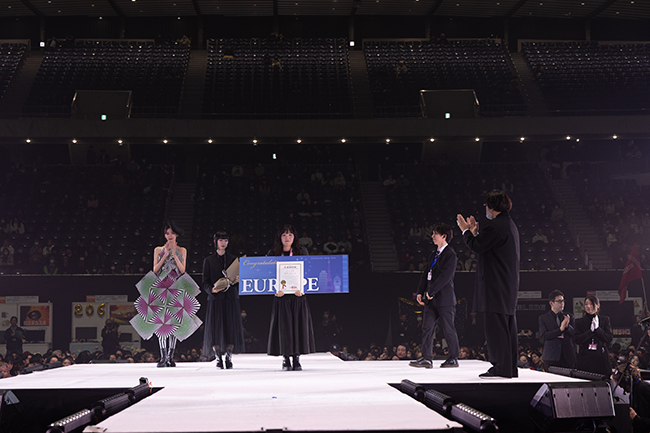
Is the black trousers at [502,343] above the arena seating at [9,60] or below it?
below

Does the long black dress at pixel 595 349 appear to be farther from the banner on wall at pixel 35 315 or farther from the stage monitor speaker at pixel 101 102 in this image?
the stage monitor speaker at pixel 101 102

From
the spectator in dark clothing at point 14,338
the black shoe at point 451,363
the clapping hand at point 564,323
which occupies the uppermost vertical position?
the clapping hand at point 564,323

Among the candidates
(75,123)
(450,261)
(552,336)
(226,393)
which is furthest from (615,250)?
(75,123)

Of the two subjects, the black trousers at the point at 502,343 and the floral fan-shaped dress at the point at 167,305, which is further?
the floral fan-shaped dress at the point at 167,305

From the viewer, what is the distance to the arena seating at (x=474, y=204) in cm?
1702

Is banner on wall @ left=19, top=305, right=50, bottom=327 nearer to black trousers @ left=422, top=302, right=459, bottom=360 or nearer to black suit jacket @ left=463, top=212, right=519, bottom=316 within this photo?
black trousers @ left=422, top=302, right=459, bottom=360

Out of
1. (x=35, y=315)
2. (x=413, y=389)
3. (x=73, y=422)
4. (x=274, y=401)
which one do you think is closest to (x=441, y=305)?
(x=413, y=389)

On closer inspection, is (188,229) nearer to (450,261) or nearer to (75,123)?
(75,123)

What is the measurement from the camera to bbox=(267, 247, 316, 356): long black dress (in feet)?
21.1

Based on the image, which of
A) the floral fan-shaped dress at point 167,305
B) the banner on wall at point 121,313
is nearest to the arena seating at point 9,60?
the banner on wall at point 121,313

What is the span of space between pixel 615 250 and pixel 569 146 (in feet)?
23.0

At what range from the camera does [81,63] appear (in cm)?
2295

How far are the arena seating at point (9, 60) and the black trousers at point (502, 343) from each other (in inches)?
843

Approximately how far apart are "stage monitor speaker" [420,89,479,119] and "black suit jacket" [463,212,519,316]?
17028 mm
